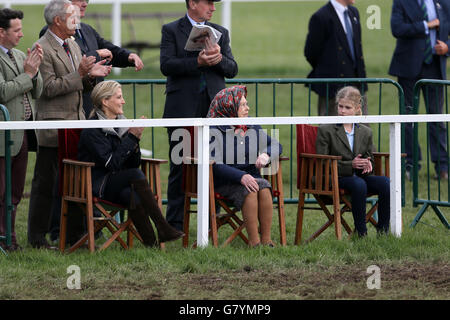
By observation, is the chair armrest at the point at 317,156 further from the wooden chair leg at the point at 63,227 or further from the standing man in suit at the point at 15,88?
the standing man in suit at the point at 15,88

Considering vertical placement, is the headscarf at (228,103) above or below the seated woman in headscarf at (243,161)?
above

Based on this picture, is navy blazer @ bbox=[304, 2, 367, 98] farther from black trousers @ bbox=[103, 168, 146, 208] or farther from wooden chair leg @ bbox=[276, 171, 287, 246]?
black trousers @ bbox=[103, 168, 146, 208]

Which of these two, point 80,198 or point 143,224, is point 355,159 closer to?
point 143,224

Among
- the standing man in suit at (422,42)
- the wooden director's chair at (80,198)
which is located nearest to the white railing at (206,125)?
the wooden director's chair at (80,198)

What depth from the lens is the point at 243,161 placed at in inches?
358

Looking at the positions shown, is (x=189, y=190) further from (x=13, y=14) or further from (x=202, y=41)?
(x=13, y=14)

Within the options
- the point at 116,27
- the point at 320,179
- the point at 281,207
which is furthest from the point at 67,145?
the point at 116,27

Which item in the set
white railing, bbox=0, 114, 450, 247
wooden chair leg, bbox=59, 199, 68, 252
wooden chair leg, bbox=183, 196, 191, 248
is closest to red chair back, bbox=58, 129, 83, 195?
wooden chair leg, bbox=59, 199, 68, 252

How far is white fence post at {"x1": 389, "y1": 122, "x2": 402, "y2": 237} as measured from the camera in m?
9.01

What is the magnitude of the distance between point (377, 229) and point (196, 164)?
155cm

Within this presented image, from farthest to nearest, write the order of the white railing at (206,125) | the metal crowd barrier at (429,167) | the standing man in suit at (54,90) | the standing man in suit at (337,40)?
the standing man in suit at (337,40) → the metal crowd barrier at (429,167) → the standing man in suit at (54,90) → the white railing at (206,125)

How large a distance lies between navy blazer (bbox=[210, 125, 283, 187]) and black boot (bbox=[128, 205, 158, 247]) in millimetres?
626

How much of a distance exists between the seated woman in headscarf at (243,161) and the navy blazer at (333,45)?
3447 millimetres

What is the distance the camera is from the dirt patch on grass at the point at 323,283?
24.3 feet
